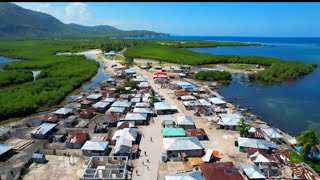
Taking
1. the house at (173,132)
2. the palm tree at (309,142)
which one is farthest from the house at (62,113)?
the palm tree at (309,142)

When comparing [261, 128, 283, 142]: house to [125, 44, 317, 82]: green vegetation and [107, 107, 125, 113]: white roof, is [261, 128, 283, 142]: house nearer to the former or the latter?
[107, 107, 125, 113]: white roof

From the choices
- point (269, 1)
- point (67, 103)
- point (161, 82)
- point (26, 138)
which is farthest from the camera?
point (161, 82)

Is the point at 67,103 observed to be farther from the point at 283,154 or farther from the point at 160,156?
the point at 283,154

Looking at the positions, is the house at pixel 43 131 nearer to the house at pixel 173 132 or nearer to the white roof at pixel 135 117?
the white roof at pixel 135 117

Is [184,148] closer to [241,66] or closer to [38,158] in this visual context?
[38,158]

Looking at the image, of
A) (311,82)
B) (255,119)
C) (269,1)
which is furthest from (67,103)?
(311,82)
